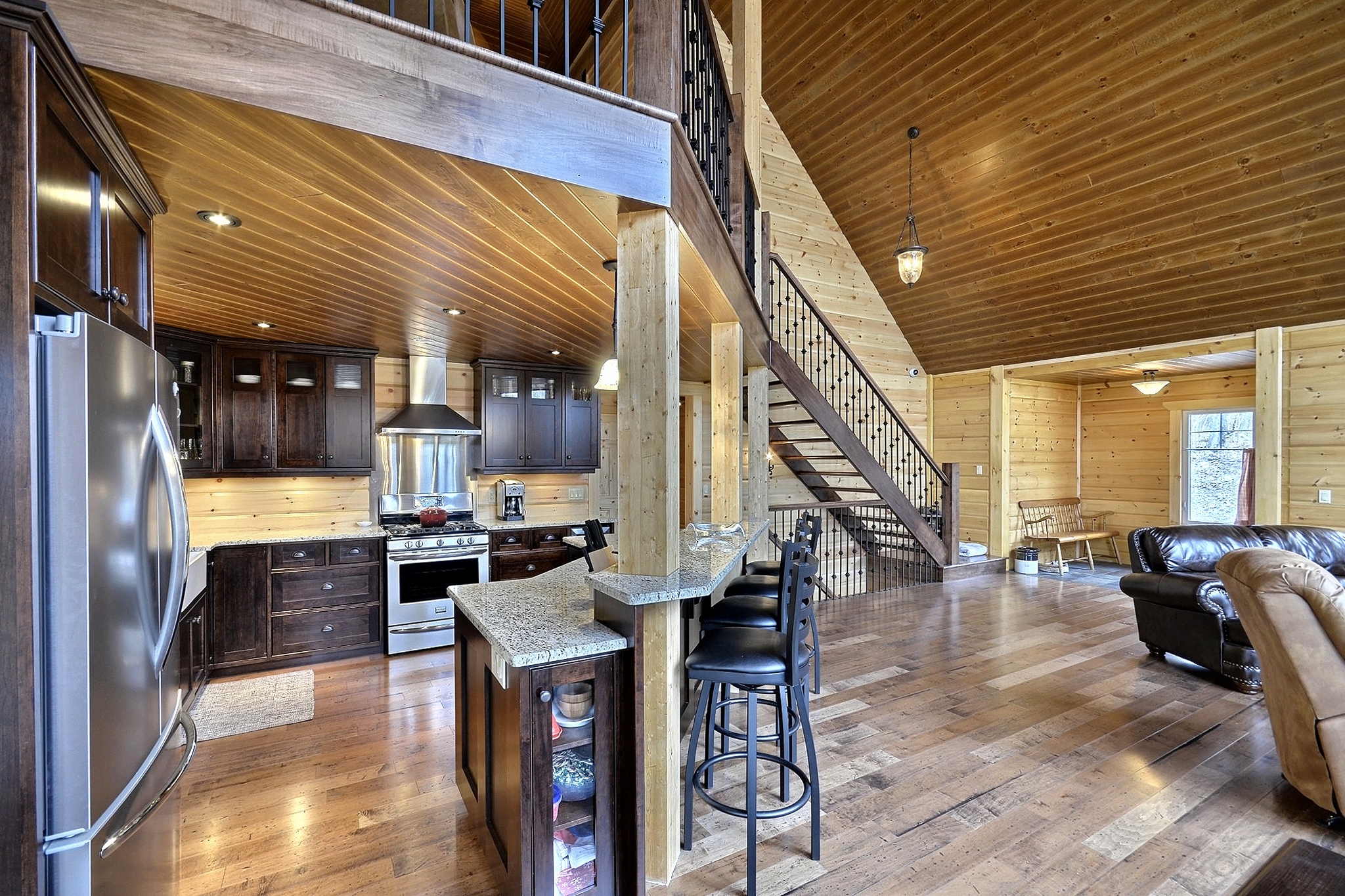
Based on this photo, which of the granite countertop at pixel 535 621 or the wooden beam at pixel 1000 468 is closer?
the granite countertop at pixel 535 621

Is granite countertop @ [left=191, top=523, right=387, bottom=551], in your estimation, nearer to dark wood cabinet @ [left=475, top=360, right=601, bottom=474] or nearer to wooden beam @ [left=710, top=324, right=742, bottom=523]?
dark wood cabinet @ [left=475, top=360, right=601, bottom=474]

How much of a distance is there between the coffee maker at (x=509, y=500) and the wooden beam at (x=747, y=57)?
3.52 metres

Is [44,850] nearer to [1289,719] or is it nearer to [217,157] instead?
[217,157]

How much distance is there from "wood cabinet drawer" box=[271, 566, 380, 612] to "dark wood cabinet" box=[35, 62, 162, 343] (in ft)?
9.71

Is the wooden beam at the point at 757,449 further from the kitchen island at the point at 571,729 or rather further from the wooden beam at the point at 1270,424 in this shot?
the wooden beam at the point at 1270,424

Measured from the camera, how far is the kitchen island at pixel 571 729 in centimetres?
179

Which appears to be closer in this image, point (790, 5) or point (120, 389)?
point (120, 389)

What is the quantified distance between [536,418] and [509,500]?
32.6 inches

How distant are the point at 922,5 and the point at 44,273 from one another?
651 centimetres

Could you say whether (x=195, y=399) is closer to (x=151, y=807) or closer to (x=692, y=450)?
(x=151, y=807)

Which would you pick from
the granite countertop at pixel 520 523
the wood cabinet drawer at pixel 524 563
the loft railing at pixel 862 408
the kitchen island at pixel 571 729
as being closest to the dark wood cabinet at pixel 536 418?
the granite countertop at pixel 520 523

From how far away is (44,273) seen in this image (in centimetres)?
127

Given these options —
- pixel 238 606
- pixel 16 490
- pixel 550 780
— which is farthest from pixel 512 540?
pixel 16 490

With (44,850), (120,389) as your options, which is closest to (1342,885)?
(44,850)
